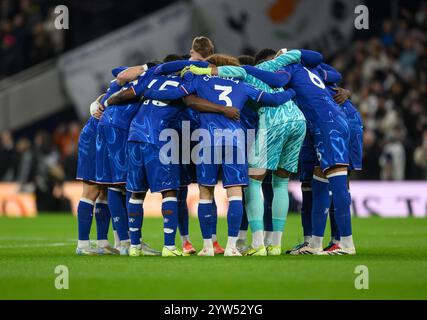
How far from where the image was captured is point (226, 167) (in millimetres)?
11320

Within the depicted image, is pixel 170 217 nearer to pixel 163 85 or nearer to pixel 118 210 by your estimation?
pixel 118 210

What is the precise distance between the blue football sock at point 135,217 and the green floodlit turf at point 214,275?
1.10 ft

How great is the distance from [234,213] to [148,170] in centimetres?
111

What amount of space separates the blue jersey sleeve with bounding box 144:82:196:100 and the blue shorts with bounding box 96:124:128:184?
2.46ft

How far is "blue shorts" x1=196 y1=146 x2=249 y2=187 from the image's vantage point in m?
11.3

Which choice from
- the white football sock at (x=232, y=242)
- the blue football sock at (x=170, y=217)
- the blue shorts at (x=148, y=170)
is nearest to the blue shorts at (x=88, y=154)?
the blue shorts at (x=148, y=170)

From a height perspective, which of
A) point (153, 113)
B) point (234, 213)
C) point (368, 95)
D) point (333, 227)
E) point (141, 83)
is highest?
point (368, 95)

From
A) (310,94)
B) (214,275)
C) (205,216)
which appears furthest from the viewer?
(310,94)

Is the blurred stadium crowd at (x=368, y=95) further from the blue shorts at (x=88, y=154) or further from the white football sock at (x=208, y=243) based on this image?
the white football sock at (x=208, y=243)

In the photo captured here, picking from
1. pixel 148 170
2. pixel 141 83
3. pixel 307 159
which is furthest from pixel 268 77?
pixel 148 170

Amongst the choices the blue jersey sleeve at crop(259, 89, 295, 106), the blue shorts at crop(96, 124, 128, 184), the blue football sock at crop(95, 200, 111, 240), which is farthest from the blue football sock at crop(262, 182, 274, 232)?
the blue football sock at crop(95, 200, 111, 240)

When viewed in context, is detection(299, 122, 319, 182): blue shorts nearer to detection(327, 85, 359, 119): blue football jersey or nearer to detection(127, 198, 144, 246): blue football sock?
detection(327, 85, 359, 119): blue football jersey

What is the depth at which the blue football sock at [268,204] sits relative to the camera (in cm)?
1246

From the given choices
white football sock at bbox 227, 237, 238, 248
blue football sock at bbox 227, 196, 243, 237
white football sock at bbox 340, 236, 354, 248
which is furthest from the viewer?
white football sock at bbox 340, 236, 354, 248
